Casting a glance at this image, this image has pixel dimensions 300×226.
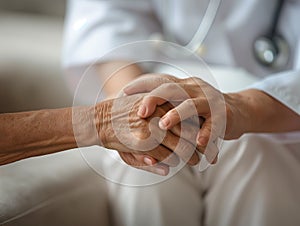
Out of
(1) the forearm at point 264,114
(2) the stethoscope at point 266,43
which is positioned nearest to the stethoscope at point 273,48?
(2) the stethoscope at point 266,43

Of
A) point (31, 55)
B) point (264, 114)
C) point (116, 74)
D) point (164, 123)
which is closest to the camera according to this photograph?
point (164, 123)

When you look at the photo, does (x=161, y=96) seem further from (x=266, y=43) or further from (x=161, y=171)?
(x=266, y=43)

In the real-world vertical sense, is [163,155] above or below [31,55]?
above

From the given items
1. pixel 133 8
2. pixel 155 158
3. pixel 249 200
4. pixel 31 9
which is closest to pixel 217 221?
pixel 249 200

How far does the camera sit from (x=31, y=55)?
1002 millimetres

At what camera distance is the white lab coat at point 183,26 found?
33.0 inches

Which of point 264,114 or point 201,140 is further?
point 264,114

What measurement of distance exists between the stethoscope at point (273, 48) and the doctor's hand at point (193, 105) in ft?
0.88

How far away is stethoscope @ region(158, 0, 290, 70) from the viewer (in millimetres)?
831

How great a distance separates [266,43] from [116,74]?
0.89 feet

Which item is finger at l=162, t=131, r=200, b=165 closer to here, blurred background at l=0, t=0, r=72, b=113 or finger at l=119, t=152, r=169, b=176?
finger at l=119, t=152, r=169, b=176

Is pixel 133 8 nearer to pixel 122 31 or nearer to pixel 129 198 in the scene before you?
pixel 122 31

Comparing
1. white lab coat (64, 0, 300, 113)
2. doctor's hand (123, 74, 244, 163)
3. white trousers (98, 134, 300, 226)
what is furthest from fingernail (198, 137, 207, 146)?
white lab coat (64, 0, 300, 113)

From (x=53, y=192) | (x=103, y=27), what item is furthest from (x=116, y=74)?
(x=53, y=192)
